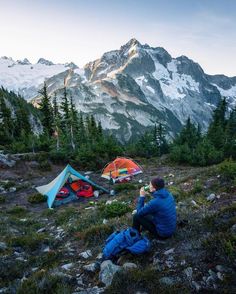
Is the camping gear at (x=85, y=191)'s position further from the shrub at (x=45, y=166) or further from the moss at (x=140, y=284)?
the moss at (x=140, y=284)

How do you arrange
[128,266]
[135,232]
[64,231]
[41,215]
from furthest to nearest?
[41,215], [64,231], [135,232], [128,266]

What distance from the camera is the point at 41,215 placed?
49.3 feet

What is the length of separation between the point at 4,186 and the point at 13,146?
1693cm

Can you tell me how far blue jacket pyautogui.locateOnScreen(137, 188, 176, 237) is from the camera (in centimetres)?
790

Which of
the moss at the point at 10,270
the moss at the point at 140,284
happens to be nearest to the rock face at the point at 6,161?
the moss at the point at 10,270

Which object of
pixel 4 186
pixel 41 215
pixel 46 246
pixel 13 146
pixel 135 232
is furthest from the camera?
pixel 13 146

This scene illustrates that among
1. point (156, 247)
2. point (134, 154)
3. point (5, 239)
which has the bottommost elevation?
point (134, 154)

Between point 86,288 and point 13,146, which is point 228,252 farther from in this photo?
point 13,146

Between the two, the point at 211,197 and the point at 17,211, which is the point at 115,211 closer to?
the point at 211,197

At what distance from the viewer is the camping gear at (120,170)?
24.4 metres

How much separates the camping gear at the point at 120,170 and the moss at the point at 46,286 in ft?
55.5

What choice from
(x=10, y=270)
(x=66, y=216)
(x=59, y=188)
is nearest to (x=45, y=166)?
(x=59, y=188)

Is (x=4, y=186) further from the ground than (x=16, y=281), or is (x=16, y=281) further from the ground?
(x=16, y=281)

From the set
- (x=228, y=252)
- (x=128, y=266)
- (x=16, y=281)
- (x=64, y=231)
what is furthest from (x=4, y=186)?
(x=228, y=252)
